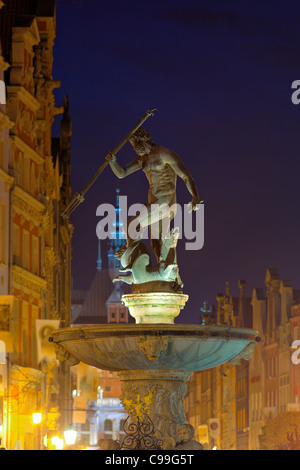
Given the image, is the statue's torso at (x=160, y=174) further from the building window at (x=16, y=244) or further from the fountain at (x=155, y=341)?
the building window at (x=16, y=244)

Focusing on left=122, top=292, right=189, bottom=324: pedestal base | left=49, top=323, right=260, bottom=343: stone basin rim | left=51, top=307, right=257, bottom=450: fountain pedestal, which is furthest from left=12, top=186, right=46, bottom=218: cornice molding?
left=49, top=323, right=260, bottom=343: stone basin rim

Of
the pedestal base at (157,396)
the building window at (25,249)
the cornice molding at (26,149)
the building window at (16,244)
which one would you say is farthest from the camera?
the building window at (25,249)

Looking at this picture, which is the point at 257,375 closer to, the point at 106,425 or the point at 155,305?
the point at 155,305

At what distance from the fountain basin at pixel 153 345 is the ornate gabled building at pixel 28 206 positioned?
16427mm

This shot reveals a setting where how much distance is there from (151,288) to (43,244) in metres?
26.6

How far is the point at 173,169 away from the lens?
17234 millimetres

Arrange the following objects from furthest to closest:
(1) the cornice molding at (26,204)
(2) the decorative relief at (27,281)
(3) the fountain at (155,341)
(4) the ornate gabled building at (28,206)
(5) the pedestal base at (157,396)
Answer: (1) the cornice molding at (26,204) → (2) the decorative relief at (27,281) → (4) the ornate gabled building at (28,206) → (5) the pedestal base at (157,396) → (3) the fountain at (155,341)

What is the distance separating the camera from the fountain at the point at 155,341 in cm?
1565

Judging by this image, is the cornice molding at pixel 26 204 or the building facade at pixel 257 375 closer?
the cornice molding at pixel 26 204

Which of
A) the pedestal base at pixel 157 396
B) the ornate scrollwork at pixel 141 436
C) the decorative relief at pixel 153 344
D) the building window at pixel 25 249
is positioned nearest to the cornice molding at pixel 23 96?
the building window at pixel 25 249

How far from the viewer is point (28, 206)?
1577 inches

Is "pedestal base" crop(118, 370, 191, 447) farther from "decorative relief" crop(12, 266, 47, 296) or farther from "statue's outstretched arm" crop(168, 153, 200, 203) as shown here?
"decorative relief" crop(12, 266, 47, 296)
